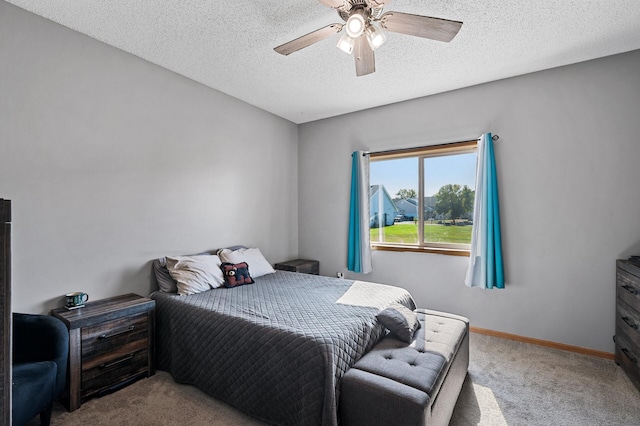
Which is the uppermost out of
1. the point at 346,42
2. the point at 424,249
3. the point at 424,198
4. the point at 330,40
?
the point at 330,40

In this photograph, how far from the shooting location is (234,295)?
104 inches

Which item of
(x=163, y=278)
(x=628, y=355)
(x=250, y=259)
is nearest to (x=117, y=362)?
(x=163, y=278)

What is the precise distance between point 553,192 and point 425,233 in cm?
135

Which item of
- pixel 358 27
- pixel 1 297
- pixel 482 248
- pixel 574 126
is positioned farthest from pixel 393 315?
pixel 574 126

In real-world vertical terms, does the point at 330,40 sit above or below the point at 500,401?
above

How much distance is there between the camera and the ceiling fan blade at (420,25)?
1721 mm

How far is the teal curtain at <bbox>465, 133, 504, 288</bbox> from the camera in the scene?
309cm

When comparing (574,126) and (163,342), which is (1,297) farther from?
(574,126)

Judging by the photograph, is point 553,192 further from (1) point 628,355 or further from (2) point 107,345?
(2) point 107,345

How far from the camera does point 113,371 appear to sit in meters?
2.18

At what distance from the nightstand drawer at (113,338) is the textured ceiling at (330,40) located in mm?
2235

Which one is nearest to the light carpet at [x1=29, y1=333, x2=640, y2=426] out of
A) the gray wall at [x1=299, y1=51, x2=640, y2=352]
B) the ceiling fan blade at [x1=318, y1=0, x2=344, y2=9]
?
the gray wall at [x1=299, y1=51, x2=640, y2=352]

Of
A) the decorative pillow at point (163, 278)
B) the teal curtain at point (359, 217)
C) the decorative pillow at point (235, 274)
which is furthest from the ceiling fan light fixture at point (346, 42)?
the decorative pillow at point (163, 278)

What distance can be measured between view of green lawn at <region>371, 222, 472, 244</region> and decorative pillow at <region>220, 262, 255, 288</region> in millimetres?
1858
